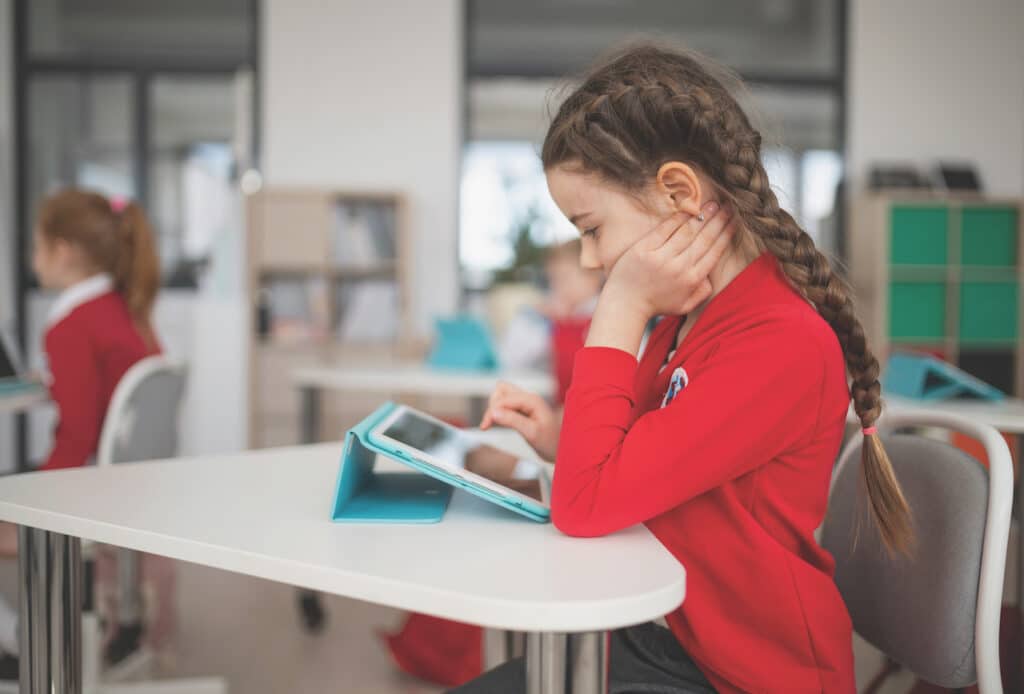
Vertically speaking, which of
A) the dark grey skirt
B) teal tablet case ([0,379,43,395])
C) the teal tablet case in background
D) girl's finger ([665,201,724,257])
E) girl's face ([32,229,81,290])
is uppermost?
girl's finger ([665,201,724,257])

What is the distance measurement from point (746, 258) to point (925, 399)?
4.72 feet

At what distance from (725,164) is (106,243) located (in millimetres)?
1970

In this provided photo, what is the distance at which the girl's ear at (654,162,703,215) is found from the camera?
0.87 meters

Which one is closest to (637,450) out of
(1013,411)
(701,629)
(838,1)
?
(701,629)

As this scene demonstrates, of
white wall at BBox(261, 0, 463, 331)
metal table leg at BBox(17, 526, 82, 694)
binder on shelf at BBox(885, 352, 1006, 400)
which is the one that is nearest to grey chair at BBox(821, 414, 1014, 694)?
metal table leg at BBox(17, 526, 82, 694)

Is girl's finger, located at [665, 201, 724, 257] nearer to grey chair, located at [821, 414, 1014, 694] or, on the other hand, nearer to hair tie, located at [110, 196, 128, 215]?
grey chair, located at [821, 414, 1014, 694]

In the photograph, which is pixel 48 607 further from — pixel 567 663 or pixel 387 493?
pixel 567 663

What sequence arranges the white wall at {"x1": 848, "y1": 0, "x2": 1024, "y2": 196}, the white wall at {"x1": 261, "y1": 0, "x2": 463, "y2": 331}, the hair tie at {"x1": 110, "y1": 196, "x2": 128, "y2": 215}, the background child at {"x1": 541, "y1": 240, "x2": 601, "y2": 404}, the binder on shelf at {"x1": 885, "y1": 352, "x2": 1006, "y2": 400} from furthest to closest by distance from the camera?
the white wall at {"x1": 848, "y1": 0, "x2": 1024, "y2": 196}
the white wall at {"x1": 261, "y1": 0, "x2": 463, "y2": 331}
the background child at {"x1": 541, "y1": 240, "x2": 601, "y2": 404}
the hair tie at {"x1": 110, "y1": 196, "x2": 128, "y2": 215}
the binder on shelf at {"x1": 885, "y1": 352, "x2": 1006, "y2": 400}

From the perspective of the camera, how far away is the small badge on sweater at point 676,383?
2.89ft

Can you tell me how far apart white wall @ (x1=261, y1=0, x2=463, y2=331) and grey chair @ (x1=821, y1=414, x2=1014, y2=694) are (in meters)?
4.31

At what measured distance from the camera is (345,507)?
2.84 ft

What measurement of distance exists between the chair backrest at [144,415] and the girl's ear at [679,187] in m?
1.23

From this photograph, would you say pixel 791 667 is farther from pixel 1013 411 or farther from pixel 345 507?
pixel 1013 411

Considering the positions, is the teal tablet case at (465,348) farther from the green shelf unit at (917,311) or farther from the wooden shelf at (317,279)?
the green shelf unit at (917,311)
